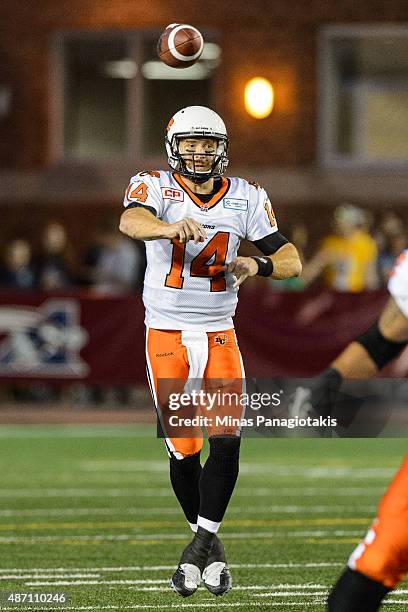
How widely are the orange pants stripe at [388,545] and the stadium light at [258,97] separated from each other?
15367 millimetres

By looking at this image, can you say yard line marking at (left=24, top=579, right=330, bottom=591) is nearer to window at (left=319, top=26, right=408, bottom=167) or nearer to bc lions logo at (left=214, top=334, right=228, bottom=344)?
bc lions logo at (left=214, top=334, right=228, bottom=344)

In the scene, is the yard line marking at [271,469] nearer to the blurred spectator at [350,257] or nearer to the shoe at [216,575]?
the blurred spectator at [350,257]

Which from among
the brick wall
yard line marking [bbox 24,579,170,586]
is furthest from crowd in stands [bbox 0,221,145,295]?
yard line marking [bbox 24,579,170,586]

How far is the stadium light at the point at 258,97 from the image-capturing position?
18.9m

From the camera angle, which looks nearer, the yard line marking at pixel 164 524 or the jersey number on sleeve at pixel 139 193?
the jersey number on sleeve at pixel 139 193

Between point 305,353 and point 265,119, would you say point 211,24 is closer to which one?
point 265,119

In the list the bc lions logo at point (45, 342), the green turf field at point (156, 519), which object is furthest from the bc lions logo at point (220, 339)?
the bc lions logo at point (45, 342)

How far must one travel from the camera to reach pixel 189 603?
18.8ft

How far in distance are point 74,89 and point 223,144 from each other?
13.7 meters

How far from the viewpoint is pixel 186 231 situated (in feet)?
17.7

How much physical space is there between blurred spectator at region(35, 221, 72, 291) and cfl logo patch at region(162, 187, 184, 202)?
A: 330 inches

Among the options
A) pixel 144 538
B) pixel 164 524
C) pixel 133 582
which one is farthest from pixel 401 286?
pixel 164 524

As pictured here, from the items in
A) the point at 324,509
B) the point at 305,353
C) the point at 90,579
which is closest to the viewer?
the point at 90,579

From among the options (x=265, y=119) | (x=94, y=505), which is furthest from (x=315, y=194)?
(x=94, y=505)
